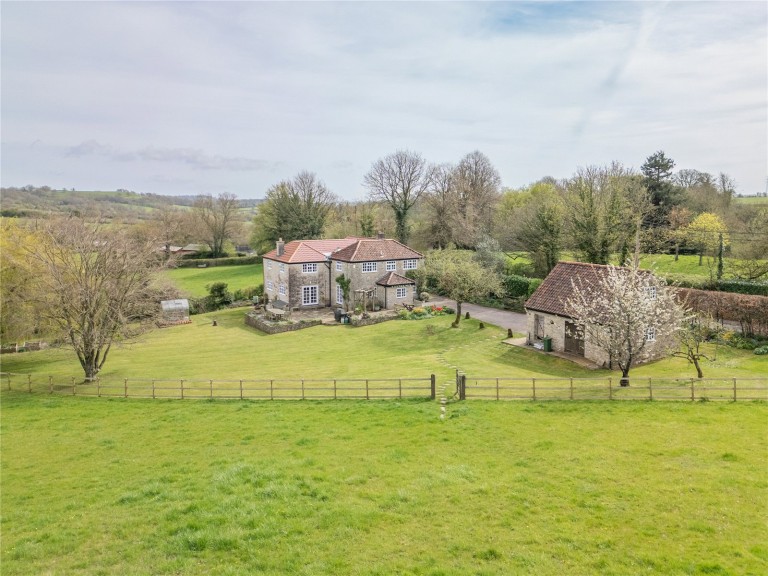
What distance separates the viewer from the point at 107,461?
16969 millimetres

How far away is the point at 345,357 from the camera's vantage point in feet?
105

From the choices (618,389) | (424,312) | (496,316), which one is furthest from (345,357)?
(618,389)

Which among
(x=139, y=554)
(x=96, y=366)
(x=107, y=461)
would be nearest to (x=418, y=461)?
(x=139, y=554)

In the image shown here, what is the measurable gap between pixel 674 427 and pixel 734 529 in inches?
265

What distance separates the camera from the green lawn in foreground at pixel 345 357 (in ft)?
86.2

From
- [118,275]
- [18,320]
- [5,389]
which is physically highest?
[118,275]

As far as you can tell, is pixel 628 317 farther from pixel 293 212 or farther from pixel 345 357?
pixel 293 212

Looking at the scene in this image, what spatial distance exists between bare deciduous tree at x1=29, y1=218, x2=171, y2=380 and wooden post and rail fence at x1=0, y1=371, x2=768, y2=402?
258 cm

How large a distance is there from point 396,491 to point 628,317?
45.6 ft

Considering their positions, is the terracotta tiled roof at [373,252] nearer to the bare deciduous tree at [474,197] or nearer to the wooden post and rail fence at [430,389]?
the bare deciduous tree at [474,197]

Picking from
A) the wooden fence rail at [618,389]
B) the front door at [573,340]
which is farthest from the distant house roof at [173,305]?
the front door at [573,340]

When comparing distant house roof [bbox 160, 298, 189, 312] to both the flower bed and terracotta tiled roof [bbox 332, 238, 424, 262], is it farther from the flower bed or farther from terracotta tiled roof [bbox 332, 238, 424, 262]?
the flower bed

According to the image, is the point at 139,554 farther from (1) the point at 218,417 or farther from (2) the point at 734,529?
(2) the point at 734,529

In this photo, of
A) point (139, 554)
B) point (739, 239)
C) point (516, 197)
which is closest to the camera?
→ point (139, 554)
